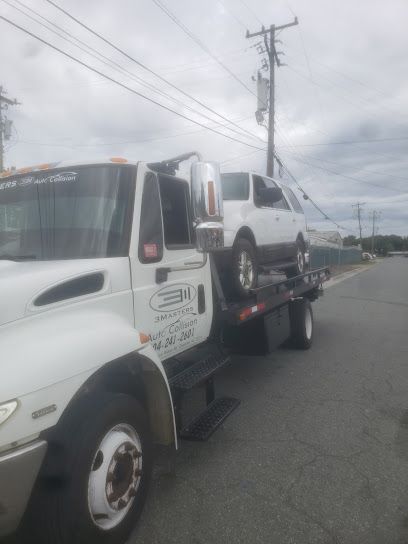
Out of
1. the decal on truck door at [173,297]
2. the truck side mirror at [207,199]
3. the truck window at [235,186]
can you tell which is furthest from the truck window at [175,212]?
the truck window at [235,186]

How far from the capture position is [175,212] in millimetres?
3873

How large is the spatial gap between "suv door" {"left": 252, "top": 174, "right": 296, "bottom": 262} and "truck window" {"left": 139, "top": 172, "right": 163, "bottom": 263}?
2.77 m

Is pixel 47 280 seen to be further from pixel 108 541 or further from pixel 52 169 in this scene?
pixel 108 541

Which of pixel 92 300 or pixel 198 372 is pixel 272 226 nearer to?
pixel 198 372

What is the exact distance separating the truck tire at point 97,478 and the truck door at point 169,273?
74 centimetres

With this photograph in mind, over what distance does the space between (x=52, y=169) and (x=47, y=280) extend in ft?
3.95

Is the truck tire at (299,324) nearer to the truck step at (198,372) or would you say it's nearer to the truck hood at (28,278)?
the truck step at (198,372)

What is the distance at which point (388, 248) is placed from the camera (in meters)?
142

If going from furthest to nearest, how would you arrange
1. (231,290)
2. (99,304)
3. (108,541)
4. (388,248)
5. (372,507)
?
(388,248), (231,290), (372,507), (99,304), (108,541)

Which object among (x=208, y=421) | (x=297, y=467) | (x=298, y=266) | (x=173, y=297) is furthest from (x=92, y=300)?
(x=298, y=266)

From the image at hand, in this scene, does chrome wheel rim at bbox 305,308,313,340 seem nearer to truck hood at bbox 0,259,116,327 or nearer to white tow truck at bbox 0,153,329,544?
white tow truck at bbox 0,153,329,544

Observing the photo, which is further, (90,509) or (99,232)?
(99,232)

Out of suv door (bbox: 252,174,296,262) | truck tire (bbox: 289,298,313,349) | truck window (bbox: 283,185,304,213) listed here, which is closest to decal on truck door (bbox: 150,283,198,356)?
suv door (bbox: 252,174,296,262)

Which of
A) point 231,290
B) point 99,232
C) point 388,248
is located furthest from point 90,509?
point 388,248
